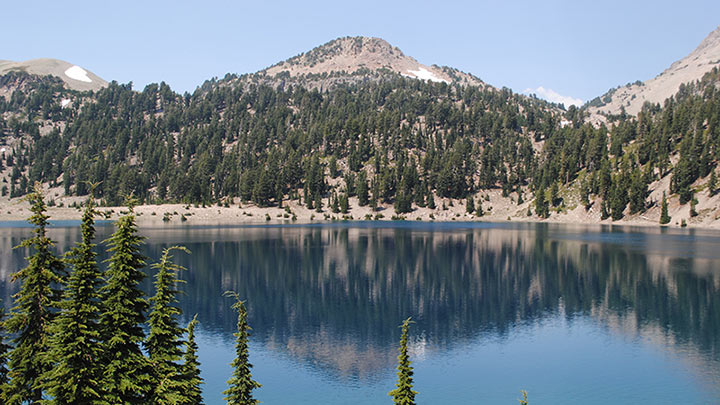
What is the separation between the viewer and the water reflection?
51.1m

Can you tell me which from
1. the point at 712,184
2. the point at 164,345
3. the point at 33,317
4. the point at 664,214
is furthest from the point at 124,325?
the point at 664,214

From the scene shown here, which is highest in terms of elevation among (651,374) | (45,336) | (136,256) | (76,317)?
(136,256)

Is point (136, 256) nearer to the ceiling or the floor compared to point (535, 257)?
nearer to the ceiling

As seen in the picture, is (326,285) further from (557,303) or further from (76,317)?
(76,317)

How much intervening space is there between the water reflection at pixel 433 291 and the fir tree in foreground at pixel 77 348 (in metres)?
24.0

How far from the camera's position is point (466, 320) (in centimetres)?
5850

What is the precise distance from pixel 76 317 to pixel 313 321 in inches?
1470

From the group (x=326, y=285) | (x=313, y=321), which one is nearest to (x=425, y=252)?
(x=326, y=285)

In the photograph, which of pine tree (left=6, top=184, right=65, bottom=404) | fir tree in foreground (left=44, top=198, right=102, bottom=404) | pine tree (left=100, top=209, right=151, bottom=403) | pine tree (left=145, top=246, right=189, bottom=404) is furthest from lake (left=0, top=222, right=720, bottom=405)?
fir tree in foreground (left=44, top=198, right=102, bottom=404)

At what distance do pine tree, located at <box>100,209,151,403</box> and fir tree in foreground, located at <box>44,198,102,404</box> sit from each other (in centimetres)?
50

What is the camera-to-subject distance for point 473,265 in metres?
93.8

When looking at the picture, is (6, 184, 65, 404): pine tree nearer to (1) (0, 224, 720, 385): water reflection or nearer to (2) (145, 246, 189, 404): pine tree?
(2) (145, 246, 189, 404): pine tree

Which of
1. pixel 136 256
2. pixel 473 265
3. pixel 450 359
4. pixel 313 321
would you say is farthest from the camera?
pixel 473 265

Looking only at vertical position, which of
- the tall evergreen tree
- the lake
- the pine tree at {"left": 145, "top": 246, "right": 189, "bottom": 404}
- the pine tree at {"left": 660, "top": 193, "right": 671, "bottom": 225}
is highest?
the tall evergreen tree
